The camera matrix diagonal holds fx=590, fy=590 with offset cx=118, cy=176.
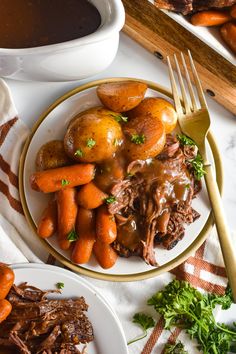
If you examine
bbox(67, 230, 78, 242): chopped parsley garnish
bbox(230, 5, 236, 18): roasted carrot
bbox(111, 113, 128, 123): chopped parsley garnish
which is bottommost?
bbox(67, 230, 78, 242): chopped parsley garnish

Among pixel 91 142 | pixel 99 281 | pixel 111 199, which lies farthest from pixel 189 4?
pixel 99 281

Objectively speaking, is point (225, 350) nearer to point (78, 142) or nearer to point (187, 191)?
point (187, 191)

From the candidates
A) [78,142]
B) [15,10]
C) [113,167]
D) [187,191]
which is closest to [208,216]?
[187,191]

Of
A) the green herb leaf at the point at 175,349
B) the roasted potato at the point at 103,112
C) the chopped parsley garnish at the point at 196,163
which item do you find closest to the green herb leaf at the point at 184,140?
the chopped parsley garnish at the point at 196,163

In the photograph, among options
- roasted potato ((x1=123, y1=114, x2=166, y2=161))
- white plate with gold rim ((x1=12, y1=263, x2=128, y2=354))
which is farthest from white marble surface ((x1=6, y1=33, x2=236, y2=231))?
white plate with gold rim ((x1=12, y1=263, x2=128, y2=354))

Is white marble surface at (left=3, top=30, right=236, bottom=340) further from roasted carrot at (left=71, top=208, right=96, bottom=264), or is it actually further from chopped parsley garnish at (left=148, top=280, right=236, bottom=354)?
roasted carrot at (left=71, top=208, right=96, bottom=264)
